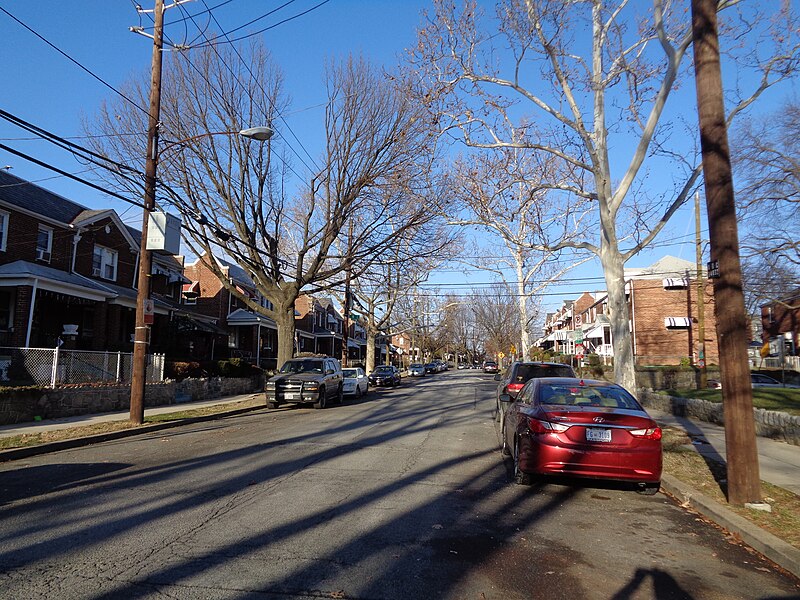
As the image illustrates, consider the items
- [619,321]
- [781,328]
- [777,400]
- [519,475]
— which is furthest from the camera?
[781,328]

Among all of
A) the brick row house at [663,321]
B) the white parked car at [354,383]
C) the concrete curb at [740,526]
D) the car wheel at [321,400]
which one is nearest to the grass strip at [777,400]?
the concrete curb at [740,526]

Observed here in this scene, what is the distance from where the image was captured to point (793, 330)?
37562 mm

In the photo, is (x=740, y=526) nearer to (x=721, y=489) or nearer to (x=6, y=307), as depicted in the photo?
(x=721, y=489)

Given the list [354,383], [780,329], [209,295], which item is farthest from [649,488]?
[780,329]

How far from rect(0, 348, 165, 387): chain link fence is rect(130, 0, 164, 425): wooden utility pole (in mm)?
2664

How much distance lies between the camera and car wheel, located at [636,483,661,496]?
25.1 feet

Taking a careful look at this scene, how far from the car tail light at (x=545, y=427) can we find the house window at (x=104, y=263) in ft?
79.9

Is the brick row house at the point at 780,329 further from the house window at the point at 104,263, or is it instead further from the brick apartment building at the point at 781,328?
the house window at the point at 104,263

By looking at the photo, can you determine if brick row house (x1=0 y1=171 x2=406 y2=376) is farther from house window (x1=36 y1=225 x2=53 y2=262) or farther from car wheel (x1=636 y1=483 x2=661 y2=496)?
car wheel (x1=636 y1=483 x2=661 y2=496)

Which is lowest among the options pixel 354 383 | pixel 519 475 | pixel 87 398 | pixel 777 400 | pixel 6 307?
pixel 519 475

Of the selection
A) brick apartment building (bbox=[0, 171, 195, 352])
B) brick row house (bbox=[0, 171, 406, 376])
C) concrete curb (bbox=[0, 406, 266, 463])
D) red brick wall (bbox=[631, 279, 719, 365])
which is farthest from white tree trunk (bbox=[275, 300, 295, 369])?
red brick wall (bbox=[631, 279, 719, 365])

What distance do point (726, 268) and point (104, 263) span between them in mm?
26602

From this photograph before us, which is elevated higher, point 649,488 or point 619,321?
point 619,321

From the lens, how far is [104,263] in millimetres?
26859
